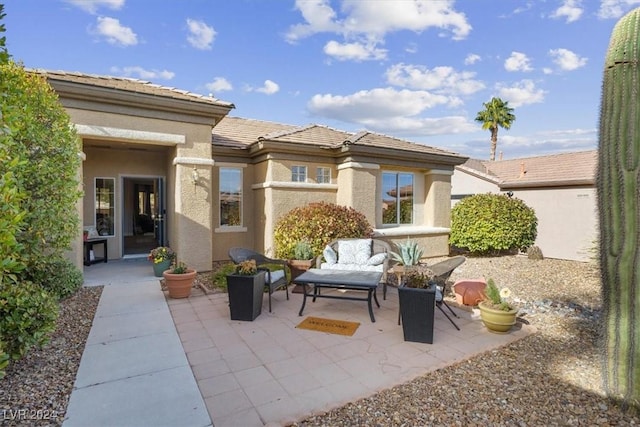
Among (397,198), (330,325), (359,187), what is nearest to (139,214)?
(359,187)

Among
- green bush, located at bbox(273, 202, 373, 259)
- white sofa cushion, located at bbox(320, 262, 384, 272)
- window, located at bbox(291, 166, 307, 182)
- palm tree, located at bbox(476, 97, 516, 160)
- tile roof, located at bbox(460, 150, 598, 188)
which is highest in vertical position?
palm tree, located at bbox(476, 97, 516, 160)

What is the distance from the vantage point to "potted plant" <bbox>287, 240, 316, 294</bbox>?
7887 millimetres

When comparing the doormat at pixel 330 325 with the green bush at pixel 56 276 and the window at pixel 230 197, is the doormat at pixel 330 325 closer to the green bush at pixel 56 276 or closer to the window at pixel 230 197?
the green bush at pixel 56 276

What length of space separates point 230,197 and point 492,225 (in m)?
9.40

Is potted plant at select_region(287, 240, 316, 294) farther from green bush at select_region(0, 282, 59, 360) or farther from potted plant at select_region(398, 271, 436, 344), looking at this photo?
green bush at select_region(0, 282, 59, 360)

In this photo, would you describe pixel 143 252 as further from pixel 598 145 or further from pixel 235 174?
pixel 598 145

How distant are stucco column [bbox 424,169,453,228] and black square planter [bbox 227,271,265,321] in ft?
29.2

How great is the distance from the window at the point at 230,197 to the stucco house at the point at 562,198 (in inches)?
471

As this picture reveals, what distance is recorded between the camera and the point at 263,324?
5.37m

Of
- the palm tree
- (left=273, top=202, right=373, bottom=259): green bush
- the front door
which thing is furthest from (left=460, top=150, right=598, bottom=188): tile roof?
the front door

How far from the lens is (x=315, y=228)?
879 cm

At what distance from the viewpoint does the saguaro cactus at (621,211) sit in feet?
Result: 10.1

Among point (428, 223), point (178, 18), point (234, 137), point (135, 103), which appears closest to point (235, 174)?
point (234, 137)

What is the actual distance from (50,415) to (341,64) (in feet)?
48.6
